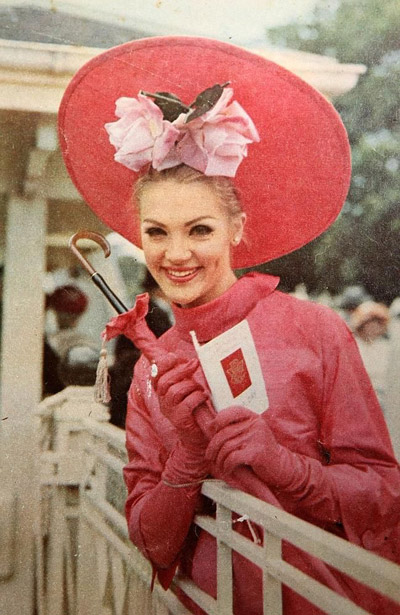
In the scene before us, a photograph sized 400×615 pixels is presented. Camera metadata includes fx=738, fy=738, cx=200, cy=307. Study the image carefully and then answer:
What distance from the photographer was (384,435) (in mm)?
2100

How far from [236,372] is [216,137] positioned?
0.69 metres

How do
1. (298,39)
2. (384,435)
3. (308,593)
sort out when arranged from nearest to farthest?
(308,593)
(384,435)
(298,39)

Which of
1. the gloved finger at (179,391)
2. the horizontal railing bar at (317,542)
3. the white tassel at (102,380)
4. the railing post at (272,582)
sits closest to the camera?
the horizontal railing bar at (317,542)

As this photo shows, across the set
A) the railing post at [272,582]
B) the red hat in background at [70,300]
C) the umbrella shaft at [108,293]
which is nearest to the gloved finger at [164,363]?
the umbrella shaft at [108,293]

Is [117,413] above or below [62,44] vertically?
below

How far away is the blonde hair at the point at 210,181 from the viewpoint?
2178mm

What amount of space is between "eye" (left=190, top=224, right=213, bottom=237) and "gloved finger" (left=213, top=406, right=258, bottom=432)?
1.72 feet

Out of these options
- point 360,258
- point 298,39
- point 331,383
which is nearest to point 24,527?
point 331,383

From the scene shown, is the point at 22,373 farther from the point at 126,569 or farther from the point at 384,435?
the point at 384,435

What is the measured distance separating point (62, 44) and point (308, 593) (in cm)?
177

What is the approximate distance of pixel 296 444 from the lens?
2107 millimetres

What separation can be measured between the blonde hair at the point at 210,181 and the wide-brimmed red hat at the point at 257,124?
2cm

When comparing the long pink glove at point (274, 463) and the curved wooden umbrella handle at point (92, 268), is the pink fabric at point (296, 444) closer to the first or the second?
the long pink glove at point (274, 463)

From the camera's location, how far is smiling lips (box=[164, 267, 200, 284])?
2207mm
